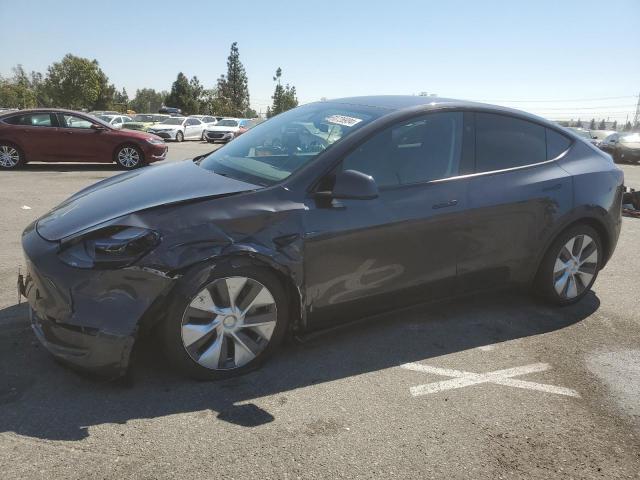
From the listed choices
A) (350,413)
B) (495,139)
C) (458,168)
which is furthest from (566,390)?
(495,139)

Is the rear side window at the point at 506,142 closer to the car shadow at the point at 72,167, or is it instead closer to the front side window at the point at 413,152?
the front side window at the point at 413,152

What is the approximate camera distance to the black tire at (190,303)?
111 inches

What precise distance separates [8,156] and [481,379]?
12747 mm

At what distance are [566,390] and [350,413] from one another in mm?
1328

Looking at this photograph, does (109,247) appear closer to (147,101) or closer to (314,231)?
(314,231)

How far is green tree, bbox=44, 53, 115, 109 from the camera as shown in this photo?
3127 inches

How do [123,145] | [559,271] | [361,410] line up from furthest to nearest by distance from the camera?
[123,145] → [559,271] → [361,410]

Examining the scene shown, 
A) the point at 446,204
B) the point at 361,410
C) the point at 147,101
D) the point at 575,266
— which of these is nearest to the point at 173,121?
the point at 575,266

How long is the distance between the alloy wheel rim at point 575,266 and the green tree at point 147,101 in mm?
141387

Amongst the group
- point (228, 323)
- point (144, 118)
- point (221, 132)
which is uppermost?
point (144, 118)

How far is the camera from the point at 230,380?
309cm

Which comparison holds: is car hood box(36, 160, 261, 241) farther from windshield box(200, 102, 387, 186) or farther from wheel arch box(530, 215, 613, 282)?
wheel arch box(530, 215, 613, 282)

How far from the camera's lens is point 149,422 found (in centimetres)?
266

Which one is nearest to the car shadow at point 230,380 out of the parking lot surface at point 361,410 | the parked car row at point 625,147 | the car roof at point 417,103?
the parking lot surface at point 361,410
